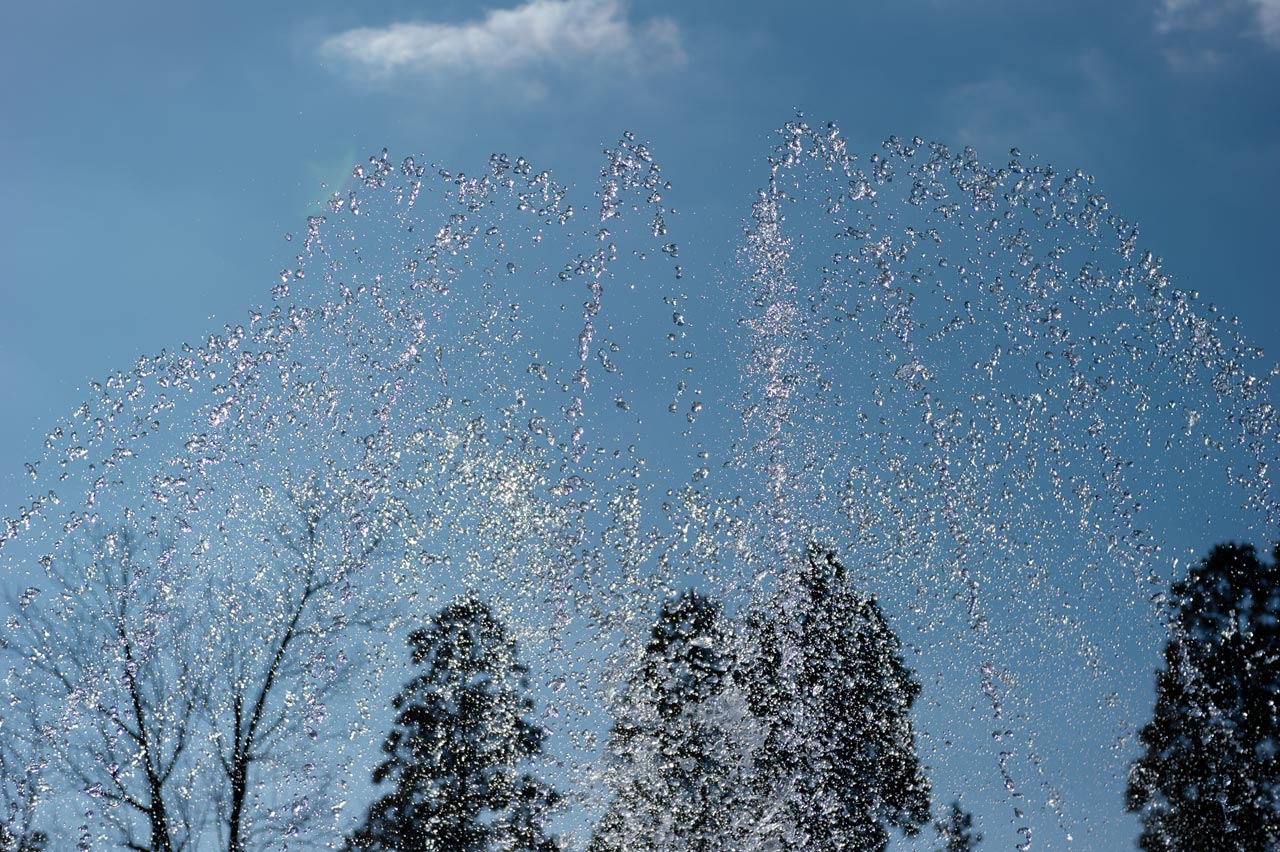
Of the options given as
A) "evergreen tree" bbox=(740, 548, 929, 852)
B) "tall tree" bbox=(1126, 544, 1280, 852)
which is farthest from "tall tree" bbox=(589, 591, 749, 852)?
"tall tree" bbox=(1126, 544, 1280, 852)

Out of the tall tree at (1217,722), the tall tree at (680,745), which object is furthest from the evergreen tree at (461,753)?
the tall tree at (1217,722)

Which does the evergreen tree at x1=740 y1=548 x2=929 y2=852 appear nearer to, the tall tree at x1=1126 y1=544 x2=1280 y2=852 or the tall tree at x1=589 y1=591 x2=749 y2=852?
the tall tree at x1=589 y1=591 x2=749 y2=852

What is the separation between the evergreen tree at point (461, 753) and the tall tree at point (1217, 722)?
10694mm

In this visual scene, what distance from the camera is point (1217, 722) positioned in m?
19.6

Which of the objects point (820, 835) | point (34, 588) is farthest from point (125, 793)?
point (820, 835)

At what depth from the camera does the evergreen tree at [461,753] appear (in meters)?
21.5

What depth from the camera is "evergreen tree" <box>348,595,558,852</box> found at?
21.5 metres

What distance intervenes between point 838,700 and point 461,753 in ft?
24.2

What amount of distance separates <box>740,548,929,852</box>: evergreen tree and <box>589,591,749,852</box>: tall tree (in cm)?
77

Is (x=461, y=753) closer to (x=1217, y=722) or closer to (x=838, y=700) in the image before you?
(x=838, y=700)

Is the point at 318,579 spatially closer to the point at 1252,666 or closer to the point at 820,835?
the point at 820,835

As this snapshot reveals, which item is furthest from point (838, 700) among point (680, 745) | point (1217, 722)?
point (1217, 722)

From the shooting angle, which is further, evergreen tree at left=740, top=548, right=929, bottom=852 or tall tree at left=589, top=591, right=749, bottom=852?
evergreen tree at left=740, top=548, right=929, bottom=852

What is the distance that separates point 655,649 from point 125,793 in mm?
8299
